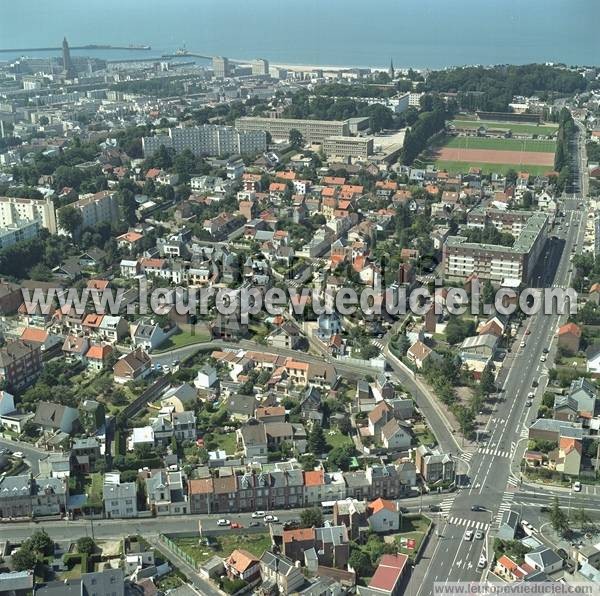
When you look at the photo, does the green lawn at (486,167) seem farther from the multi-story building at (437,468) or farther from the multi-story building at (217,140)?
the multi-story building at (437,468)

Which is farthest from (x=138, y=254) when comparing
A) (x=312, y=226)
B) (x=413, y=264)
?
(x=413, y=264)

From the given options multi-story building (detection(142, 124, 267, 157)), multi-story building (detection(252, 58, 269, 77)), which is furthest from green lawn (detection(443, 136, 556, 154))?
multi-story building (detection(252, 58, 269, 77))

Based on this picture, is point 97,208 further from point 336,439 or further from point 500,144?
point 500,144

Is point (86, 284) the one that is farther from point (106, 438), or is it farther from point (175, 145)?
point (175, 145)

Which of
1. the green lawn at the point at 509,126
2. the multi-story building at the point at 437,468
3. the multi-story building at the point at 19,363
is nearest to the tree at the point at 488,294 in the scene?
the multi-story building at the point at 437,468

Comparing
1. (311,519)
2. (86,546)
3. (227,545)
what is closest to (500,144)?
(311,519)

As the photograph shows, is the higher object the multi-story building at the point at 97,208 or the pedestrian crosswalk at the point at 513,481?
the multi-story building at the point at 97,208

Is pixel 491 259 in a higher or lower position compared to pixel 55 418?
higher

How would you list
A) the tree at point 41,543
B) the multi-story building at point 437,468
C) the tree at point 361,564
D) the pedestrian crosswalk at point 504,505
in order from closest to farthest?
the tree at point 361,564 → the tree at point 41,543 → the pedestrian crosswalk at point 504,505 → the multi-story building at point 437,468
